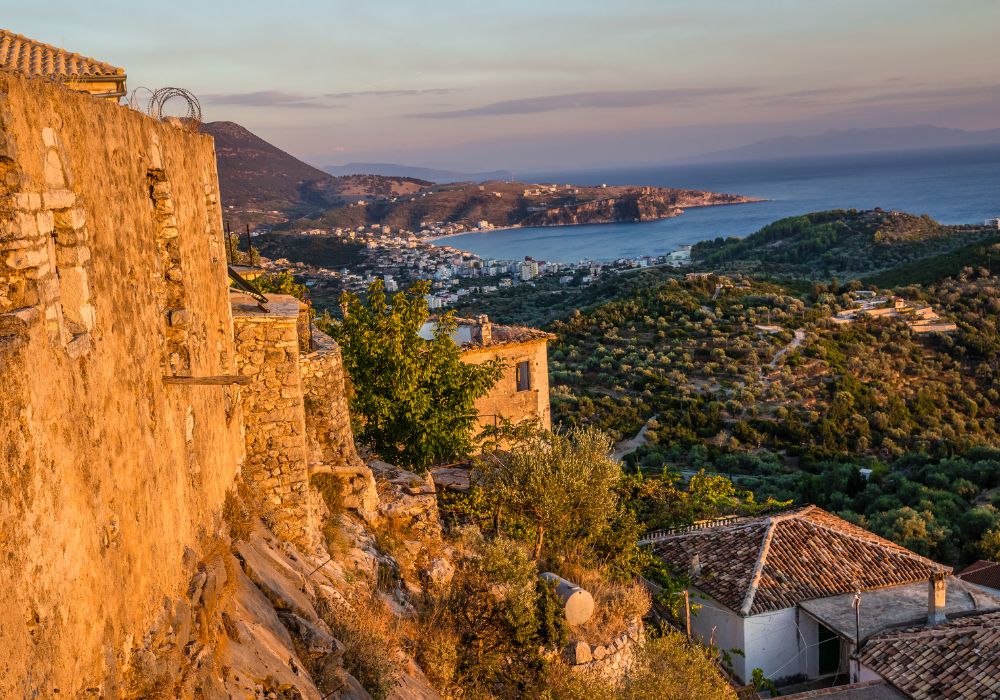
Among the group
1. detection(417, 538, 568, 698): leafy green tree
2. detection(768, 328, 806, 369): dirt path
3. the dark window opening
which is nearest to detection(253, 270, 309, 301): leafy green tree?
detection(417, 538, 568, 698): leafy green tree

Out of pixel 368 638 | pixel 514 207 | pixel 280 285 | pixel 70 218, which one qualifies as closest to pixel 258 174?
pixel 514 207

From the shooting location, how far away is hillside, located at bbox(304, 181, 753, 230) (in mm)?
112750

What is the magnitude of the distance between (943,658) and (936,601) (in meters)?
1.90

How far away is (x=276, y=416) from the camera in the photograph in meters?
8.51

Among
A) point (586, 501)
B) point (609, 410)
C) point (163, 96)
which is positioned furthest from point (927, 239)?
point (163, 96)

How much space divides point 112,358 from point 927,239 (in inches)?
2998

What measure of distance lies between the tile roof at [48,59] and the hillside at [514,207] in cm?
8138

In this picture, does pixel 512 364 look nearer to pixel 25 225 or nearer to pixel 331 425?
pixel 331 425

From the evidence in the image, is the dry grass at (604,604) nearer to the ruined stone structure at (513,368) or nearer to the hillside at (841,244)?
the ruined stone structure at (513,368)

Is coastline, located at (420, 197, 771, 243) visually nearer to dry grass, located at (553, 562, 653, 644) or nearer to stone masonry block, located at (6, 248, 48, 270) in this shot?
dry grass, located at (553, 562, 653, 644)

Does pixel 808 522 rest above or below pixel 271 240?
below

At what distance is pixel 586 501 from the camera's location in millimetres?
13195

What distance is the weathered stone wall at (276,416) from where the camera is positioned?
842 cm

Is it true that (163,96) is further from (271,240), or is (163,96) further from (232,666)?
(271,240)
